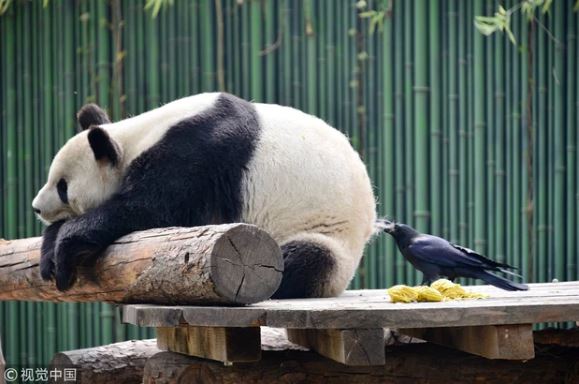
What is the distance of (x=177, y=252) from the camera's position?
313cm

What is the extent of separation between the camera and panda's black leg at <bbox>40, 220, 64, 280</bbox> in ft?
13.0

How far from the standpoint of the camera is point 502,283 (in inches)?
164

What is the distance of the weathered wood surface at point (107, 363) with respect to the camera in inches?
171

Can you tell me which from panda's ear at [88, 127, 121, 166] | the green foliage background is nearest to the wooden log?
panda's ear at [88, 127, 121, 166]

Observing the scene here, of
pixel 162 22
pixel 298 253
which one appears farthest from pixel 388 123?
pixel 298 253

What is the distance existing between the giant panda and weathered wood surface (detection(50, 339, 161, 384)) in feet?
1.74

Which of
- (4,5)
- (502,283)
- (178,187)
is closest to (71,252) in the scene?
(178,187)

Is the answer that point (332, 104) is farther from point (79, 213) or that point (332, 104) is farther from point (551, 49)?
point (79, 213)

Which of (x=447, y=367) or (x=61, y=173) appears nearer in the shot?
(x=447, y=367)

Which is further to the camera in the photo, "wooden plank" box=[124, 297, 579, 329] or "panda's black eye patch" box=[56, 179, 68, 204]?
"panda's black eye patch" box=[56, 179, 68, 204]

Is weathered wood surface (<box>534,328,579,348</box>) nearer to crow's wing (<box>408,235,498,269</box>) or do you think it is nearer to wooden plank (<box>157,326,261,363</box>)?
crow's wing (<box>408,235,498,269</box>)

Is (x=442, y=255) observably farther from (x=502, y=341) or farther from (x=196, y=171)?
(x=502, y=341)

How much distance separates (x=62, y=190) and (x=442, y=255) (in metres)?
1.68

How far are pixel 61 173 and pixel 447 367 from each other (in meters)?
1.83
